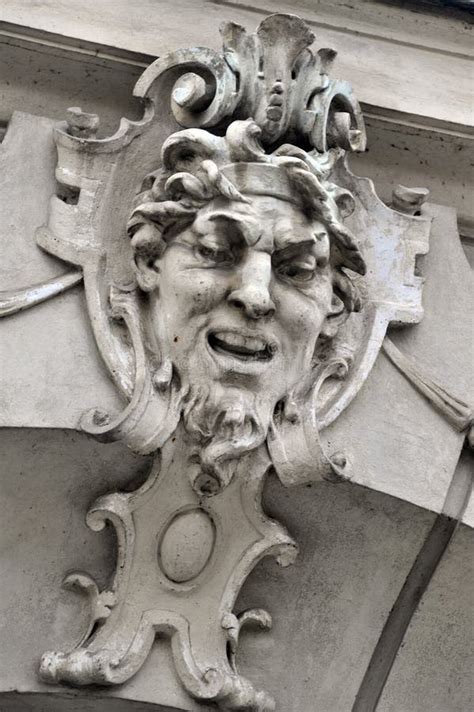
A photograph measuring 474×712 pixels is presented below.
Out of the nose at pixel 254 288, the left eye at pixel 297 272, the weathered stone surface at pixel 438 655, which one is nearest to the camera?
the nose at pixel 254 288

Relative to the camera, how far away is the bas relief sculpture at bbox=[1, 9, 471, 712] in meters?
2.32

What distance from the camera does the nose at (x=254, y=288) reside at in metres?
2.26

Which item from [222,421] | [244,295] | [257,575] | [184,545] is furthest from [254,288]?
[257,575]

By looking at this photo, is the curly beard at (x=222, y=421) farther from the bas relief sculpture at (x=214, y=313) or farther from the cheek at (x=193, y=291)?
the cheek at (x=193, y=291)

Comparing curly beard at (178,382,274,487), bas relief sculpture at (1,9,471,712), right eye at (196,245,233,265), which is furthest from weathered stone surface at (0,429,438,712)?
right eye at (196,245,233,265)

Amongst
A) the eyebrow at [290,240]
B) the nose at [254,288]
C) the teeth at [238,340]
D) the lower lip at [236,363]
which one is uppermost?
the eyebrow at [290,240]

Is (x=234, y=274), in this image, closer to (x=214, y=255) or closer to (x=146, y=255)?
(x=214, y=255)

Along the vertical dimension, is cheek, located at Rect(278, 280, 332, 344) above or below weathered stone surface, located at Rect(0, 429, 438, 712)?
above

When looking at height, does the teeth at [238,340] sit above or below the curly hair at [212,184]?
below

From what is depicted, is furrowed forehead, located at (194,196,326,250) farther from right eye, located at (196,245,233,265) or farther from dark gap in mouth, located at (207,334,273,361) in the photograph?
dark gap in mouth, located at (207,334,273,361)

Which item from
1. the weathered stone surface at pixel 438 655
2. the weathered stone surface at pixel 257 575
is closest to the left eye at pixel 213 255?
the weathered stone surface at pixel 257 575

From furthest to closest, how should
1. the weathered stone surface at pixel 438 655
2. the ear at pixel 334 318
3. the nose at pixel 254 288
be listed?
the weathered stone surface at pixel 438 655 < the ear at pixel 334 318 < the nose at pixel 254 288

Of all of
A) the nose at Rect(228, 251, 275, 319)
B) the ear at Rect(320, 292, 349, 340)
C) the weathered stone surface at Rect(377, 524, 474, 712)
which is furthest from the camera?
the weathered stone surface at Rect(377, 524, 474, 712)

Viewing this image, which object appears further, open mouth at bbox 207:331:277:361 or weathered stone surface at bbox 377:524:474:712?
weathered stone surface at bbox 377:524:474:712
